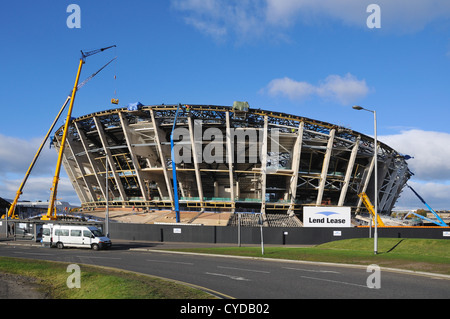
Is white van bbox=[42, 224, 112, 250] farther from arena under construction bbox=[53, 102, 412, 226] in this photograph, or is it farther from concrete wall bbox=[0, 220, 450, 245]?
arena under construction bbox=[53, 102, 412, 226]

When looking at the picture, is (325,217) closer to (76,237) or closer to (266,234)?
(266,234)

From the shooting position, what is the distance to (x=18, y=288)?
535 inches

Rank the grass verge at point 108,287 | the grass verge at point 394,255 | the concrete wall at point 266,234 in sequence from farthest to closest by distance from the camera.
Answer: the concrete wall at point 266,234
the grass verge at point 394,255
the grass verge at point 108,287

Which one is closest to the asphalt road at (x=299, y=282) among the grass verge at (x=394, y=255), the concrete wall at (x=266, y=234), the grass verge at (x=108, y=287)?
the grass verge at (x=108, y=287)

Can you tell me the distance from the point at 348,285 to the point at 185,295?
6.24 meters

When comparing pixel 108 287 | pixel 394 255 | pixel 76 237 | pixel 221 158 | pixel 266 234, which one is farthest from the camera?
pixel 221 158

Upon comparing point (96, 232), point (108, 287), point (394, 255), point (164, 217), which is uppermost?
point (108, 287)

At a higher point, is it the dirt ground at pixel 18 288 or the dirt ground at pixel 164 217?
the dirt ground at pixel 18 288

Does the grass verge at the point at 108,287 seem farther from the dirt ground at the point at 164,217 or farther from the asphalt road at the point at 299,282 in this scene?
the dirt ground at the point at 164,217

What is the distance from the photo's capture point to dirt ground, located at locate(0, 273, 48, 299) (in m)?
12.1

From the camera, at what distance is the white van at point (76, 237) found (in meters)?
31.7

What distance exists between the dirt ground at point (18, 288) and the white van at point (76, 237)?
15.3m

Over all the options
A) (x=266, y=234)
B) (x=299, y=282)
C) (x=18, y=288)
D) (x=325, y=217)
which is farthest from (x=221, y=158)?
(x=18, y=288)

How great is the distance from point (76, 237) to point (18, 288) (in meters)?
19.7
